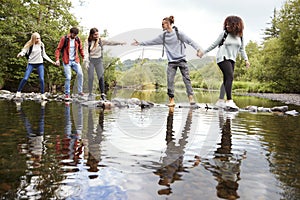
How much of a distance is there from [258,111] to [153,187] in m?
6.99

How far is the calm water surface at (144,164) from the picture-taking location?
1.87m

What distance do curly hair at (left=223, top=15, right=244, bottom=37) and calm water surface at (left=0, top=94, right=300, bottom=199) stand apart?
3.81m

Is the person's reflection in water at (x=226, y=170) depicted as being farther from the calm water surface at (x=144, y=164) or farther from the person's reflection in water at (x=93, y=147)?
the person's reflection in water at (x=93, y=147)

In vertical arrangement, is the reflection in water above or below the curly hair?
below

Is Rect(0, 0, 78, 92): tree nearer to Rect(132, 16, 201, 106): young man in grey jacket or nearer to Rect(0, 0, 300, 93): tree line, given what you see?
Rect(0, 0, 300, 93): tree line

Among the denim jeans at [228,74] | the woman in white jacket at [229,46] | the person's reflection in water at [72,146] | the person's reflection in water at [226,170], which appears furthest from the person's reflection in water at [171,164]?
the woman in white jacket at [229,46]

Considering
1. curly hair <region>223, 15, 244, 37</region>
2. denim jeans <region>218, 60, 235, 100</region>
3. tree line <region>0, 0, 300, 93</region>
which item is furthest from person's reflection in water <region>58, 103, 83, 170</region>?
tree line <region>0, 0, 300, 93</region>

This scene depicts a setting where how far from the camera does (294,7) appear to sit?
28766 mm

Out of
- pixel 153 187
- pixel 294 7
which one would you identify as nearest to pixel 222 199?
pixel 153 187

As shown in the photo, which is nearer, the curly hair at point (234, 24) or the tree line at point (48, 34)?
the curly hair at point (234, 24)

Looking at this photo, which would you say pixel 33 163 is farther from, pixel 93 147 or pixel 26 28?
pixel 26 28

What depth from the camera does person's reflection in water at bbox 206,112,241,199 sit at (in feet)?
6.24

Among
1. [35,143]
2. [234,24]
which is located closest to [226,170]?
[35,143]

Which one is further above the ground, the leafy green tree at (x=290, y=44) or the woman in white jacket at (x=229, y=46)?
the leafy green tree at (x=290, y=44)
